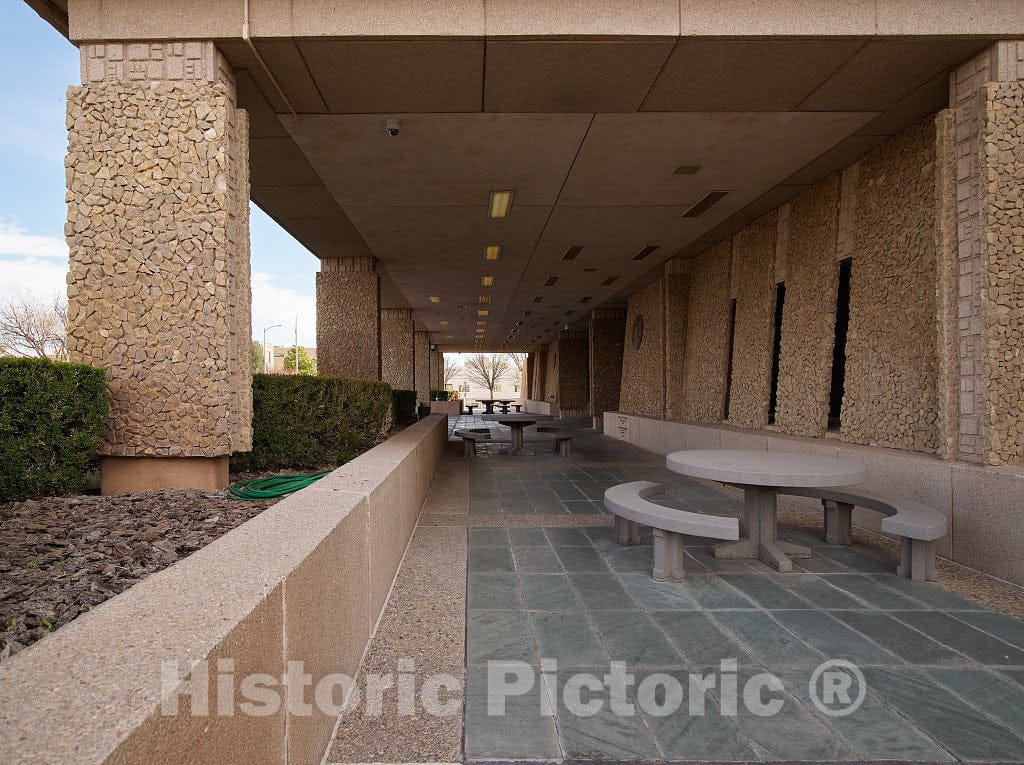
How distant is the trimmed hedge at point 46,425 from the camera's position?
10.5ft

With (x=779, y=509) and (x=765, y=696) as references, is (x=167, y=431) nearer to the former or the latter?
(x=765, y=696)

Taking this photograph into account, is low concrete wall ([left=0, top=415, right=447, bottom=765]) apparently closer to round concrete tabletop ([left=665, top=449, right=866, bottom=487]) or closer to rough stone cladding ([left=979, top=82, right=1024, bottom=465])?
round concrete tabletop ([left=665, top=449, right=866, bottom=487])

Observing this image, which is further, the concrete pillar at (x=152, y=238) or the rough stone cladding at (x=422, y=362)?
the rough stone cladding at (x=422, y=362)

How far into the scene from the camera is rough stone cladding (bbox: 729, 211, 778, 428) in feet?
24.9

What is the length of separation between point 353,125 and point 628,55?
270 centimetres

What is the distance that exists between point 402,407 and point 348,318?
2123mm

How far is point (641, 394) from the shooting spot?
12273 millimetres

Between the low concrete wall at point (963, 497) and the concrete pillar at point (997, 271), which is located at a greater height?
the concrete pillar at point (997, 271)

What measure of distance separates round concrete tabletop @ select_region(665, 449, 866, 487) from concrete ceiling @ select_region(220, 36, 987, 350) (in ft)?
Result: 10.6

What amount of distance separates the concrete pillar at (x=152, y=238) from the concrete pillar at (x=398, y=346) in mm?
12074

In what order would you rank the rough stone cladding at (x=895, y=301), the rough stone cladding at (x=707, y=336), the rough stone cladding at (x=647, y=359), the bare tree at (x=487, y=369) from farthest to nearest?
the bare tree at (x=487, y=369) → the rough stone cladding at (x=647, y=359) → the rough stone cladding at (x=707, y=336) → the rough stone cladding at (x=895, y=301)

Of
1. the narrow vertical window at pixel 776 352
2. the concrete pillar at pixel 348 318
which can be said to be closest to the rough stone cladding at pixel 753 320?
the narrow vertical window at pixel 776 352

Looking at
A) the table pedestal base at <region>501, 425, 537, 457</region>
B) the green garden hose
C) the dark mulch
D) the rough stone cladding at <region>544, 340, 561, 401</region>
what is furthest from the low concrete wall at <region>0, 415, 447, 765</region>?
the rough stone cladding at <region>544, 340, 561, 401</region>

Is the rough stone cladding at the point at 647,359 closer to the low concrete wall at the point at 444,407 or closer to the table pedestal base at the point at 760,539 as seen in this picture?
the table pedestal base at the point at 760,539
